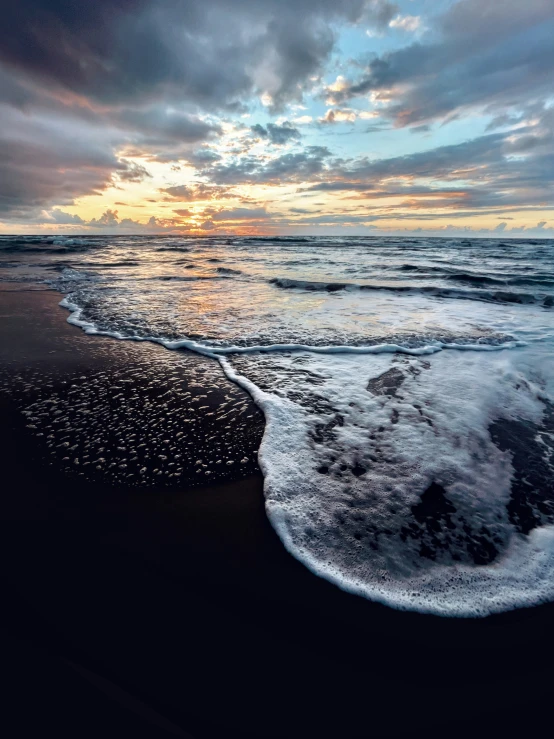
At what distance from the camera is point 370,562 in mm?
2260

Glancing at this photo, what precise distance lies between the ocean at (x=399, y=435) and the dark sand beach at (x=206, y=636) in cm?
21

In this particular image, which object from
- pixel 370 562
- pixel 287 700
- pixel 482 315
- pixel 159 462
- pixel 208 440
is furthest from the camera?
pixel 482 315

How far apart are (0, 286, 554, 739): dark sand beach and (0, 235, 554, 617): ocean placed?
0.21 m

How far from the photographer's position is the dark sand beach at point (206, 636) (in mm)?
1520

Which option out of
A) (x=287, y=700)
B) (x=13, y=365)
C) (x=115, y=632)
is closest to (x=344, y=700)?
(x=287, y=700)

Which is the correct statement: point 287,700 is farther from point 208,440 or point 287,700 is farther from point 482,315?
point 482,315

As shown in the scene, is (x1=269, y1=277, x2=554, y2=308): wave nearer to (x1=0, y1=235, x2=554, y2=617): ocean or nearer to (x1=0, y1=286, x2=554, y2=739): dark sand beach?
(x1=0, y1=235, x2=554, y2=617): ocean

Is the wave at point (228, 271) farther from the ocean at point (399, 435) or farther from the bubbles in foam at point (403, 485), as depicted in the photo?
the bubbles in foam at point (403, 485)

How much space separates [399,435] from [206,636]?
2.62m

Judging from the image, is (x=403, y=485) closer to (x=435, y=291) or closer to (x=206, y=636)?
(x=206, y=636)

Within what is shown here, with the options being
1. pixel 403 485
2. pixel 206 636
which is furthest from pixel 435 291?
pixel 206 636

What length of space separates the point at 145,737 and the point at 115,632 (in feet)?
1.57

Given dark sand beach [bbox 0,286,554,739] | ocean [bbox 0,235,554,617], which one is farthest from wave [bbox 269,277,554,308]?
dark sand beach [bbox 0,286,554,739]

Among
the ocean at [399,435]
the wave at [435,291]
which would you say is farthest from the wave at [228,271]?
A: the ocean at [399,435]
